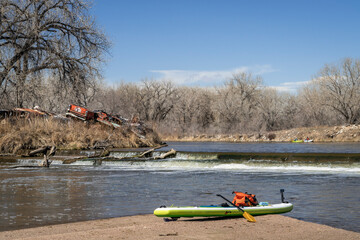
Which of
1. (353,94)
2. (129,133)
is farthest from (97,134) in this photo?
(353,94)

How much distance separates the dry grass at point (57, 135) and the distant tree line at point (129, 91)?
186cm

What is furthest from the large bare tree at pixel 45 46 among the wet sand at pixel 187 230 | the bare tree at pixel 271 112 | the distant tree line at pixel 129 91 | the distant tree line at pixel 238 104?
the bare tree at pixel 271 112

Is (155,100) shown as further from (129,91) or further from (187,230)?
(187,230)

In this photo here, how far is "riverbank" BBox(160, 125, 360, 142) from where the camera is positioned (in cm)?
5522

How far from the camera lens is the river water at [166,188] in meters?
10.1

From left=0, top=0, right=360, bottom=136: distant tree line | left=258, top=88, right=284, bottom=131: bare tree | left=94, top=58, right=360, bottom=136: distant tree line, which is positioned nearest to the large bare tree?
left=0, top=0, right=360, bottom=136: distant tree line

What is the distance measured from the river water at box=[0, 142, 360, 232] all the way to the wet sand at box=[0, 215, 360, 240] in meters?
0.63

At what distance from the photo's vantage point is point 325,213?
1001 cm

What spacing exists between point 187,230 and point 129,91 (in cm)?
8851

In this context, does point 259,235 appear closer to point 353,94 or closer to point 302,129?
point 302,129

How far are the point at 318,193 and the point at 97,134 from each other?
2057cm

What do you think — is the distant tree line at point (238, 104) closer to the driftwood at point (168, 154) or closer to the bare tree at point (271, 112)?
the bare tree at point (271, 112)

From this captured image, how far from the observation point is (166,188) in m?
14.3

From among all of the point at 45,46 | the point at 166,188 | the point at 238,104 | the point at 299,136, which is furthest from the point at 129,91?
the point at 166,188
